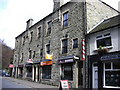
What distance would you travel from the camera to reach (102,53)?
38.2ft

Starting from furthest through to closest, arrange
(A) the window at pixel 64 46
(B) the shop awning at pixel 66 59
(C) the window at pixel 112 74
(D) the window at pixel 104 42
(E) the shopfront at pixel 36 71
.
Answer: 1. (E) the shopfront at pixel 36 71
2. (A) the window at pixel 64 46
3. (B) the shop awning at pixel 66 59
4. (D) the window at pixel 104 42
5. (C) the window at pixel 112 74

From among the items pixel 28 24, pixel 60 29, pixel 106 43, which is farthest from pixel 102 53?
pixel 28 24

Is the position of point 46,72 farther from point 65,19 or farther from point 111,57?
point 111,57

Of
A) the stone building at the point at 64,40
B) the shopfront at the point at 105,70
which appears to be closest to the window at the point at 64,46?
the stone building at the point at 64,40

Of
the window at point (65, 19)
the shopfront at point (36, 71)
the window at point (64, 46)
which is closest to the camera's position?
the window at point (64, 46)

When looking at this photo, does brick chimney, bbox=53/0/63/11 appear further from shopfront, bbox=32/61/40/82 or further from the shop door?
the shop door

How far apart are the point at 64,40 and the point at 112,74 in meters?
7.15

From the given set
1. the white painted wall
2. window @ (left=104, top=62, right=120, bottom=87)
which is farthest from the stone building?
window @ (left=104, top=62, right=120, bottom=87)

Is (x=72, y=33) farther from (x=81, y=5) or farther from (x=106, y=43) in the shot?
(x=106, y=43)

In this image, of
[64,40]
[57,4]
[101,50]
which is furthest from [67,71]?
[57,4]

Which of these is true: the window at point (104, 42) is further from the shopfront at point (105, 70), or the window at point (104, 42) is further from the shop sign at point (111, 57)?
the shop sign at point (111, 57)

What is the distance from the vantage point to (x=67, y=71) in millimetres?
15273

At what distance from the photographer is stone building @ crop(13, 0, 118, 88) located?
14.2 m

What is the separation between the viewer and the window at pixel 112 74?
10.7m
